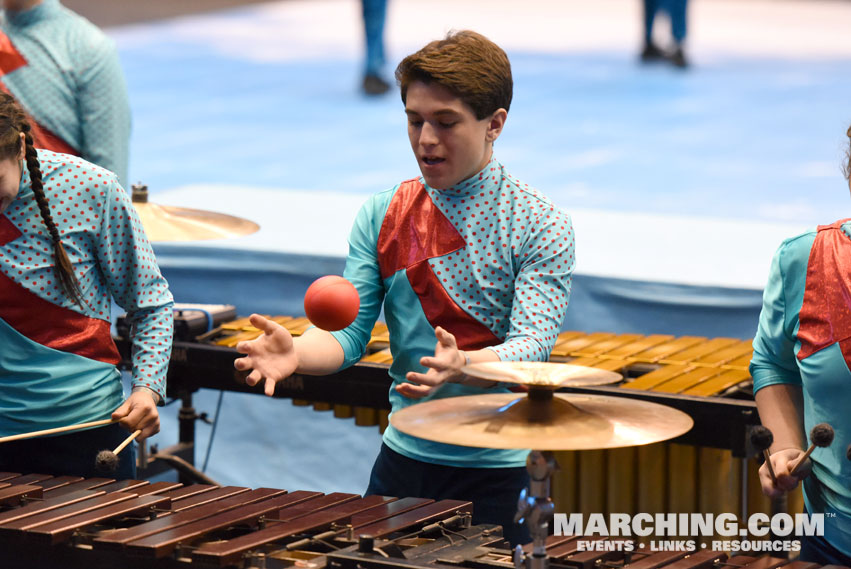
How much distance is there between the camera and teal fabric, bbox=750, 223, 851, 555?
263cm

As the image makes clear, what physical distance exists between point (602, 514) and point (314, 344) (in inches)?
59.8

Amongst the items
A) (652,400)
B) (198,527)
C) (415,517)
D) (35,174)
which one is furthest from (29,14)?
(415,517)

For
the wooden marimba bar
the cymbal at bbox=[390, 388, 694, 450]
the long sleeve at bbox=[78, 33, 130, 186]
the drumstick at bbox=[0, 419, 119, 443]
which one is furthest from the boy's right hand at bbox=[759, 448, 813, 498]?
the long sleeve at bbox=[78, 33, 130, 186]

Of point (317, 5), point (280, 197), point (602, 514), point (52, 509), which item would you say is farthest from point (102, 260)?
point (317, 5)

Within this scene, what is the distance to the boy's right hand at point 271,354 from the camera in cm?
275

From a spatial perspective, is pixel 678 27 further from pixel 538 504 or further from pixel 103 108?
pixel 538 504

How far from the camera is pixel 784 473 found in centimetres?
267

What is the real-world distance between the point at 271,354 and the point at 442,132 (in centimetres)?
60

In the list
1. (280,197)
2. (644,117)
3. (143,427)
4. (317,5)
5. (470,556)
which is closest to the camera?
(470,556)

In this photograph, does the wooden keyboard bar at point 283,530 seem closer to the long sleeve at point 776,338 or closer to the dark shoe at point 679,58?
the long sleeve at point 776,338

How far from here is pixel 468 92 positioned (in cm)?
286

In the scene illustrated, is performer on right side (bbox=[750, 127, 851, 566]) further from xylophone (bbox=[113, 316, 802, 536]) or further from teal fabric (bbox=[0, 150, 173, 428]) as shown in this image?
teal fabric (bbox=[0, 150, 173, 428])

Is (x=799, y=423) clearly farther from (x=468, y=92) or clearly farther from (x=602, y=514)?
(x=602, y=514)

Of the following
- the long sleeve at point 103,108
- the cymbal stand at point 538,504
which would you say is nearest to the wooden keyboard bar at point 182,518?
the cymbal stand at point 538,504
